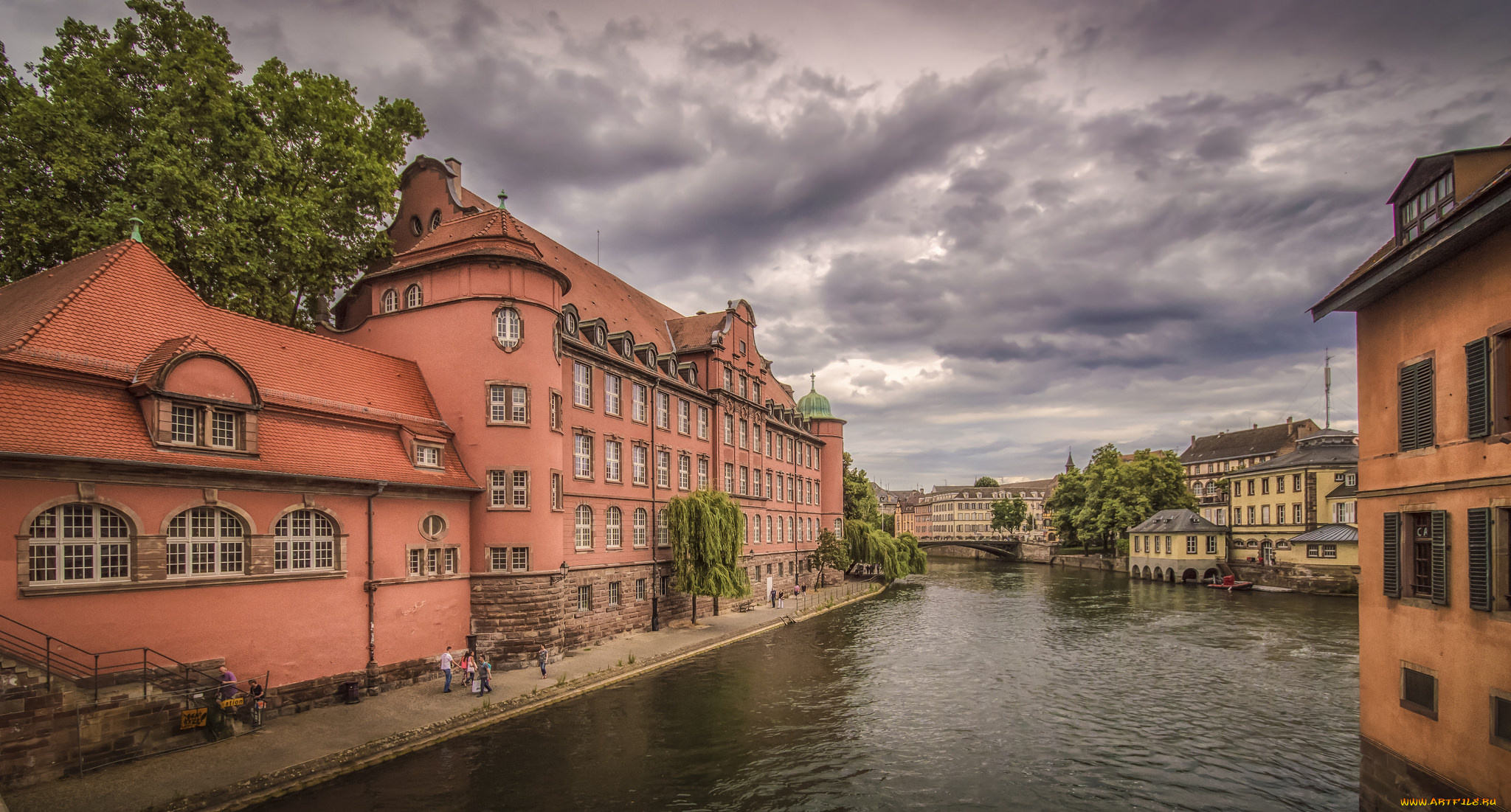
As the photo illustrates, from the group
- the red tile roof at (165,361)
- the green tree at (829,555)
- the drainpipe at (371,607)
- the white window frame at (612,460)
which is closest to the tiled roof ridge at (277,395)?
the red tile roof at (165,361)

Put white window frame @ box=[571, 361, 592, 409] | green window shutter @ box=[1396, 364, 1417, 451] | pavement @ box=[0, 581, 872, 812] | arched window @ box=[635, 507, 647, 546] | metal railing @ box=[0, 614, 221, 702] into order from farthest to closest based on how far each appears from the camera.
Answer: arched window @ box=[635, 507, 647, 546]
white window frame @ box=[571, 361, 592, 409]
metal railing @ box=[0, 614, 221, 702]
pavement @ box=[0, 581, 872, 812]
green window shutter @ box=[1396, 364, 1417, 451]

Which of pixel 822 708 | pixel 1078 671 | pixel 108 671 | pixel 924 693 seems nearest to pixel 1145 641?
pixel 1078 671

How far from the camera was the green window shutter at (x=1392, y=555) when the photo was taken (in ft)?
49.8

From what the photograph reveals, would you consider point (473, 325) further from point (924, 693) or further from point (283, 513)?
point (924, 693)

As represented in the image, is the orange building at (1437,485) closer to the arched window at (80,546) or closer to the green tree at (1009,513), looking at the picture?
the arched window at (80,546)

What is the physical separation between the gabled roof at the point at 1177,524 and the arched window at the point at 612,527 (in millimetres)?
65518

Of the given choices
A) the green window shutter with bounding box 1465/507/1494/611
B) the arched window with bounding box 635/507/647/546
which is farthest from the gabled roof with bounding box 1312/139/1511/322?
the arched window with bounding box 635/507/647/546

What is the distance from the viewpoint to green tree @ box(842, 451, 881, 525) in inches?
3332

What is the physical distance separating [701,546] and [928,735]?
1725 cm

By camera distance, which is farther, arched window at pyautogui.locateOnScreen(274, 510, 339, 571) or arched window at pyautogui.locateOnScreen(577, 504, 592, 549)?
arched window at pyautogui.locateOnScreen(577, 504, 592, 549)

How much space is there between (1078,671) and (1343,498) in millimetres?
51881

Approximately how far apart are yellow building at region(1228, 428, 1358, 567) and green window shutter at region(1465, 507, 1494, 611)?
63.2m

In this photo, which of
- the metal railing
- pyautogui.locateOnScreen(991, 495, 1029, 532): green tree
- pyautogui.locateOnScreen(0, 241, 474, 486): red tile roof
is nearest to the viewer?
the metal railing

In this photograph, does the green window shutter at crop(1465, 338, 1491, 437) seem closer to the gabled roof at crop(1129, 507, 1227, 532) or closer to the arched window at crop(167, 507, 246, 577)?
the arched window at crop(167, 507, 246, 577)
